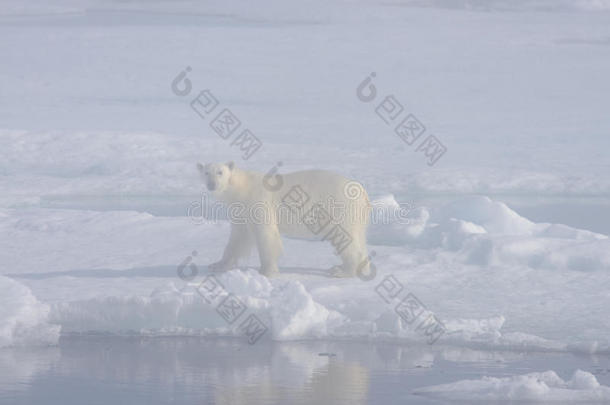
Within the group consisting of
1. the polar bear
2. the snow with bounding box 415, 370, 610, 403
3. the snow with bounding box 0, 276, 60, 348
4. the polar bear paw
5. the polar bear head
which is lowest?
the snow with bounding box 415, 370, 610, 403

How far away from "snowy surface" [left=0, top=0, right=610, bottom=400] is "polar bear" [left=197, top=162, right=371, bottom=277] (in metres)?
0.21

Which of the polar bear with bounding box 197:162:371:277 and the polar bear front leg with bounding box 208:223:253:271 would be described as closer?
the polar bear with bounding box 197:162:371:277

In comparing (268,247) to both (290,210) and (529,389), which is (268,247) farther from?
(529,389)

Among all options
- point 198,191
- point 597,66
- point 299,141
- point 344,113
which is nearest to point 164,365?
point 198,191

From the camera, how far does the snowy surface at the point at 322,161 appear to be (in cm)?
450

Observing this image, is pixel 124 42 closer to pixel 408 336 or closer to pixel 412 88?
pixel 412 88

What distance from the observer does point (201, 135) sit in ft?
37.6

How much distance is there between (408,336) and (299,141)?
22.2 ft

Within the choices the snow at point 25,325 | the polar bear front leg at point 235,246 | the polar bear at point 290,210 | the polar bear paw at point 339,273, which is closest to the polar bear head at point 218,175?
the polar bear at point 290,210

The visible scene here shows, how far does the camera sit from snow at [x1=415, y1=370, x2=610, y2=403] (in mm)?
3463

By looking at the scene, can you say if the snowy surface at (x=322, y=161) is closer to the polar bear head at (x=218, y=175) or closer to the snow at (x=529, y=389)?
the snow at (x=529, y=389)

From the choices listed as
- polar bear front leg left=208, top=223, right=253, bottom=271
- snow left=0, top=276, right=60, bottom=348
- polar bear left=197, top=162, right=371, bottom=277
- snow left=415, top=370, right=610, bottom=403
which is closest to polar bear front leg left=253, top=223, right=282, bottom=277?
polar bear left=197, top=162, right=371, bottom=277

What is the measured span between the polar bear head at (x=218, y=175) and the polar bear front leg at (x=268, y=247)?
0.30 metres

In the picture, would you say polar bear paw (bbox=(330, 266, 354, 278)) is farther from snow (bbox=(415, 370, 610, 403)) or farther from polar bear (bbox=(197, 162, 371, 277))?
snow (bbox=(415, 370, 610, 403))
